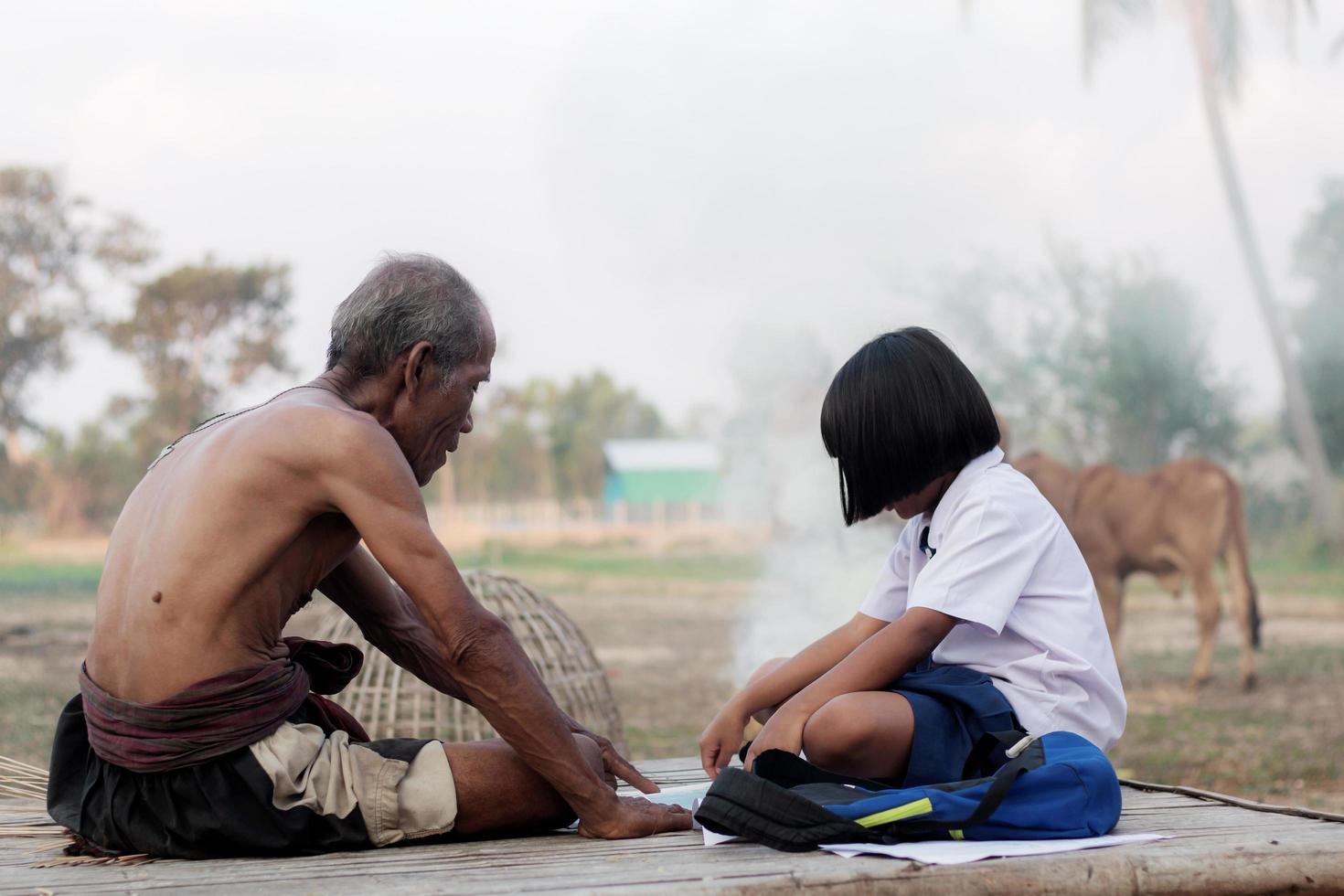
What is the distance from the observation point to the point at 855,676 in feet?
8.66

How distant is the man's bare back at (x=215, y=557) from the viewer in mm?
2393

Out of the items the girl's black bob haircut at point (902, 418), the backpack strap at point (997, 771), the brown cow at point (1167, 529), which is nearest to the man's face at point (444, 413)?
the girl's black bob haircut at point (902, 418)

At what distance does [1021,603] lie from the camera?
9.01 feet

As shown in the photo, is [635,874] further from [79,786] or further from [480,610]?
[79,786]

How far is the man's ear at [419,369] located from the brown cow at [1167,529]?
323 inches

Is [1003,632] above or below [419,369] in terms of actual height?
below

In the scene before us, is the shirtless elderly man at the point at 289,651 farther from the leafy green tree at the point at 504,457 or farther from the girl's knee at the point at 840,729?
the leafy green tree at the point at 504,457

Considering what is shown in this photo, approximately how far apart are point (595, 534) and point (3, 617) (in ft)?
58.1

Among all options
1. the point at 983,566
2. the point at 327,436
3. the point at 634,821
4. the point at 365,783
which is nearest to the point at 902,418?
the point at 983,566

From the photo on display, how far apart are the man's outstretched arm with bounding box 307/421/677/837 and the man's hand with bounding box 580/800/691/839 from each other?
1 cm

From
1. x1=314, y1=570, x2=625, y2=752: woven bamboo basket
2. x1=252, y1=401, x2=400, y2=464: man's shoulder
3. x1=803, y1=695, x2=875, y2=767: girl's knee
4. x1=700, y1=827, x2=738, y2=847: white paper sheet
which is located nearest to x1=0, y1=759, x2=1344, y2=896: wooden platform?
x1=700, y1=827, x2=738, y2=847: white paper sheet

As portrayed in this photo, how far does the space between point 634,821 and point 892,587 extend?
0.89 m

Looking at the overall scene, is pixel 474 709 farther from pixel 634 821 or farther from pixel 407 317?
pixel 407 317

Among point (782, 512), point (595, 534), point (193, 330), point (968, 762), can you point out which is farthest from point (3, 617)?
point (595, 534)
